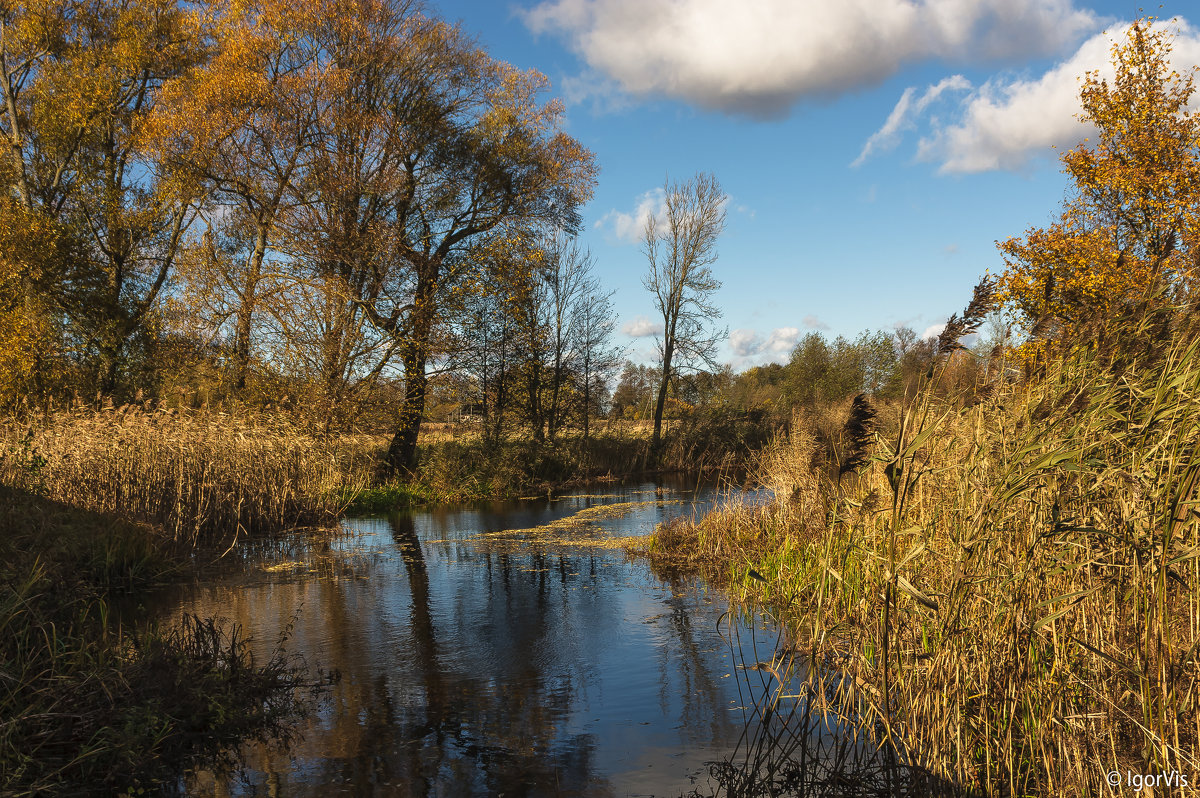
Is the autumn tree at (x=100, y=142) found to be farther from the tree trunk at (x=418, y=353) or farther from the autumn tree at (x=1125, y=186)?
the autumn tree at (x=1125, y=186)

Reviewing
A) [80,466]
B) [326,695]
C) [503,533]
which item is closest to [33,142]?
[80,466]

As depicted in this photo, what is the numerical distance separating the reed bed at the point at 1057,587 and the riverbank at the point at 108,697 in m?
3.77

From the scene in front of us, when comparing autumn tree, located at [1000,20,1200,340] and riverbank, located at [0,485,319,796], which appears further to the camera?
autumn tree, located at [1000,20,1200,340]

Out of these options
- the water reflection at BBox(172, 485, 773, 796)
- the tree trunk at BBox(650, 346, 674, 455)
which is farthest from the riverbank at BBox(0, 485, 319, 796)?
the tree trunk at BBox(650, 346, 674, 455)

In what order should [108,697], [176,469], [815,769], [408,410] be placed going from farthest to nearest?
[408,410] → [176,469] → [108,697] → [815,769]

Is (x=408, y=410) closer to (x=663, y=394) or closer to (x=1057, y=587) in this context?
(x=663, y=394)

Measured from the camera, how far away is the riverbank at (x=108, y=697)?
151 inches

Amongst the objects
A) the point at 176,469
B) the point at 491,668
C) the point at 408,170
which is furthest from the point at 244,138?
the point at 491,668

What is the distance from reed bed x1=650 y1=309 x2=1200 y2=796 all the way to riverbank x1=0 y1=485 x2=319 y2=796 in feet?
12.4

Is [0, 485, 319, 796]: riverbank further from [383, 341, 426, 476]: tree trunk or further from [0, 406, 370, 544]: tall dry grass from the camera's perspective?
[383, 341, 426, 476]: tree trunk

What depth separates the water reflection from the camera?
4418 mm

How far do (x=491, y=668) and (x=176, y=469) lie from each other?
289 inches

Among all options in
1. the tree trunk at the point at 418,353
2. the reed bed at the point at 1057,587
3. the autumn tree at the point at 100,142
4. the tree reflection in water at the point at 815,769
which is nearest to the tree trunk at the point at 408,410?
the tree trunk at the point at 418,353

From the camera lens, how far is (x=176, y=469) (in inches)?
441
